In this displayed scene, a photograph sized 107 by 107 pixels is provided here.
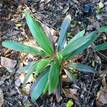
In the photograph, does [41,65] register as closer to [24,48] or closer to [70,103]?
[24,48]

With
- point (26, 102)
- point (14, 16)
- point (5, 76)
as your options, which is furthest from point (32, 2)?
point (26, 102)

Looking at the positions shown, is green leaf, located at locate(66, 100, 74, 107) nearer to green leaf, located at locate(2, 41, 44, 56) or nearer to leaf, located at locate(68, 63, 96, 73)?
leaf, located at locate(68, 63, 96, 73)

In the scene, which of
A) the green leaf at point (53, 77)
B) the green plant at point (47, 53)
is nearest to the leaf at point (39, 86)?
the green plant at point (47, 53)

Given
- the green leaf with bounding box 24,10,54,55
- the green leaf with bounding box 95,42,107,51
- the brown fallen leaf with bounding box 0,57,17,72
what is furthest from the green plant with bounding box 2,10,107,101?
the brown fallen leaf with bounding box 0,57,17,72

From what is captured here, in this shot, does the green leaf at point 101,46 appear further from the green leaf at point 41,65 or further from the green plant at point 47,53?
the green leaf at point 41,65

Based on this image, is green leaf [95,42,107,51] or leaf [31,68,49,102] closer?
leaf [31,68,49,102]

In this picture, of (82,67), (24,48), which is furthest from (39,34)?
(82,67)
